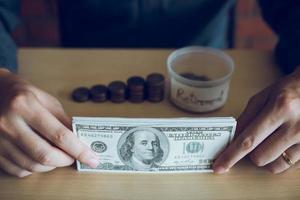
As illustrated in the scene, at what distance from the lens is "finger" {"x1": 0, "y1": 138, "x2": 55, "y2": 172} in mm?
761

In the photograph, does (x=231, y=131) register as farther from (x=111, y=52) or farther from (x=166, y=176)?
(x=111, y=52)

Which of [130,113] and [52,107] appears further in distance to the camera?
[130,113]

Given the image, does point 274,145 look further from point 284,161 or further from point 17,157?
point 17,157

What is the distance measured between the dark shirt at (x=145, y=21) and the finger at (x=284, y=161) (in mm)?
333

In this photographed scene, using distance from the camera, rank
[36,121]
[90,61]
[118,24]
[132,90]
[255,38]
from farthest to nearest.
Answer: [255,38] < [118,24] < [90,61] < [132,90] < [36,121]

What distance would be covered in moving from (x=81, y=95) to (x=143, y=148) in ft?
0.66

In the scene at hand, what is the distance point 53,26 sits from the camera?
6.72 feet

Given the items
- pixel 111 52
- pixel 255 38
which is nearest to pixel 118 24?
pixel 111 52

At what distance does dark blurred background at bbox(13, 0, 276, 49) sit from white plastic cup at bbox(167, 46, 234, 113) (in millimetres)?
1011

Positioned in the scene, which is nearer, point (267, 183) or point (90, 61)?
point (267, 183)

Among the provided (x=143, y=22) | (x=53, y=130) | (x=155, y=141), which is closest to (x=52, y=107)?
(x=53, y=130)

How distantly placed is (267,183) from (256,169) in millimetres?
30

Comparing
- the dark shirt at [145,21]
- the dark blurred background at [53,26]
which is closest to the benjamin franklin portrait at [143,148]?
the dark shirt at [145,21]

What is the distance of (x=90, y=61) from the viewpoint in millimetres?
1022
